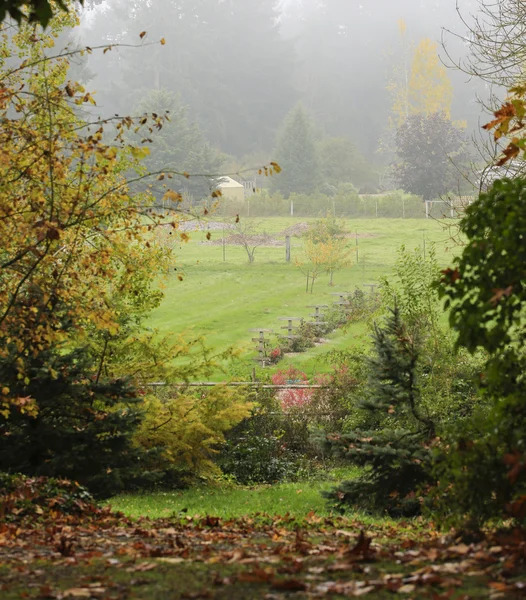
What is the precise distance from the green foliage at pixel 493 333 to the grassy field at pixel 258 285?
15917 mm

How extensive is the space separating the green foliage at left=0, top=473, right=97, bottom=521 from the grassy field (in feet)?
43.6

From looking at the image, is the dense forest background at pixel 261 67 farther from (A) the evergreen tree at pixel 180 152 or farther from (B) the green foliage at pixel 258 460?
(B) the green foliage at pixel 258 460

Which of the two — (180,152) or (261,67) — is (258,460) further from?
(261,67)

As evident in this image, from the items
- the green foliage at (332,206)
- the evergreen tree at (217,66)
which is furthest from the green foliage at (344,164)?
the green foliage at (332,206)

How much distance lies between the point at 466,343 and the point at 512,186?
1005 millimetres

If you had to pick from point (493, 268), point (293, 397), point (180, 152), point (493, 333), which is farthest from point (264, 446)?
point (180, 152)

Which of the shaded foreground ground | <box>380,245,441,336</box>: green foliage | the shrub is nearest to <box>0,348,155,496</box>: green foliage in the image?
the shaded foreground ground

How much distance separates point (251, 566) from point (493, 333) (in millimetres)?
2016

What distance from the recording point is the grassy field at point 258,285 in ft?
91.4

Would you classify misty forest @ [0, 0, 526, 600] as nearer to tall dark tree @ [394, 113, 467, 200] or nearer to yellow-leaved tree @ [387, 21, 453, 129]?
tall dark tree @ [394, 113, 467, 200]

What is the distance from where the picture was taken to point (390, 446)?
8.99 meters

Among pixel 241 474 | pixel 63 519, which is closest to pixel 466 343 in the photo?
pixel 63 519

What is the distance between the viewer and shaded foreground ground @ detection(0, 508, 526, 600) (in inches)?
154

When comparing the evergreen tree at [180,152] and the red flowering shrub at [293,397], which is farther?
the evergreen tree at [180,152]
